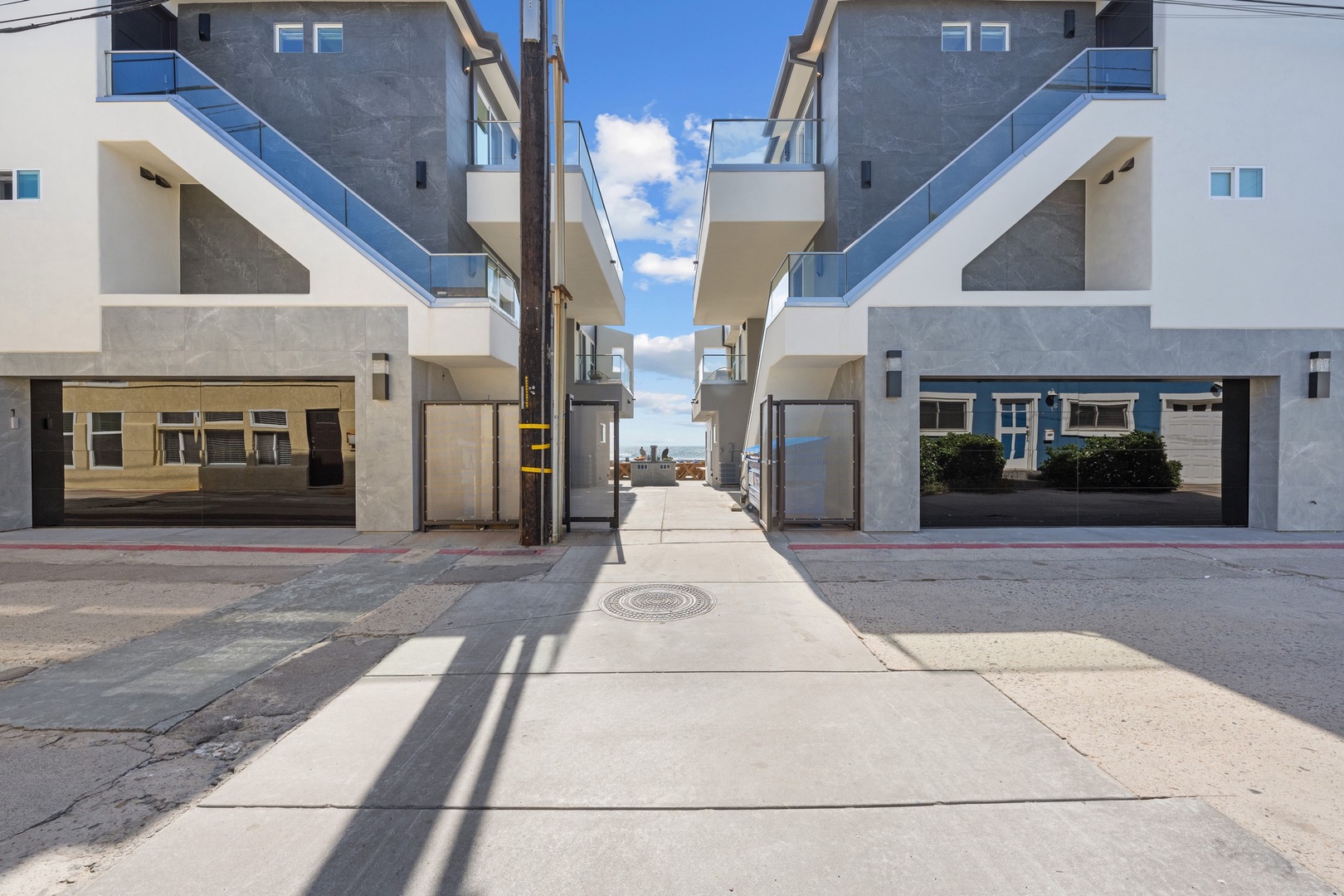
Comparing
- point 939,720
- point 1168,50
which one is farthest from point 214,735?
point 1168,50

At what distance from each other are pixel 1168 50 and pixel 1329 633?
Result: 429 inches

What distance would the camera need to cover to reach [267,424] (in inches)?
484

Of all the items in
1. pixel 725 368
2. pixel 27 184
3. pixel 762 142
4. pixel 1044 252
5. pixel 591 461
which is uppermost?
pixel 762 142

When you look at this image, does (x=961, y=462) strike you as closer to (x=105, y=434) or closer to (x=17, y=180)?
(x=105, y=434)

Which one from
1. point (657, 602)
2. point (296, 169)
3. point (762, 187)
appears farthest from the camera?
point (762, 187)

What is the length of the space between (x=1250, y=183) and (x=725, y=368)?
14.4 metres

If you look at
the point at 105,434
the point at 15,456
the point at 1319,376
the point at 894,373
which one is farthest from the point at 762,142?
the point at 15,456

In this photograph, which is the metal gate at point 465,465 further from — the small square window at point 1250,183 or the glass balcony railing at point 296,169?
the small square window at point 1250,183

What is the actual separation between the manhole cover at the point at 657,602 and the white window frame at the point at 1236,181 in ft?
39.1

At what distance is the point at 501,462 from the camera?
40.0 feet

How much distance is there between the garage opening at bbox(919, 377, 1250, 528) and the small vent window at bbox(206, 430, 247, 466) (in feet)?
42.0

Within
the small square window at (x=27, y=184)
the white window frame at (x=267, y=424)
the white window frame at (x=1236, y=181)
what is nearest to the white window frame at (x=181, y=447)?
the white window frame at (x=267, y=424)

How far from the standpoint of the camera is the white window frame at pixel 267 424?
12266 mm

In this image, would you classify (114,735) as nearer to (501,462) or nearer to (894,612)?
(894,612)
